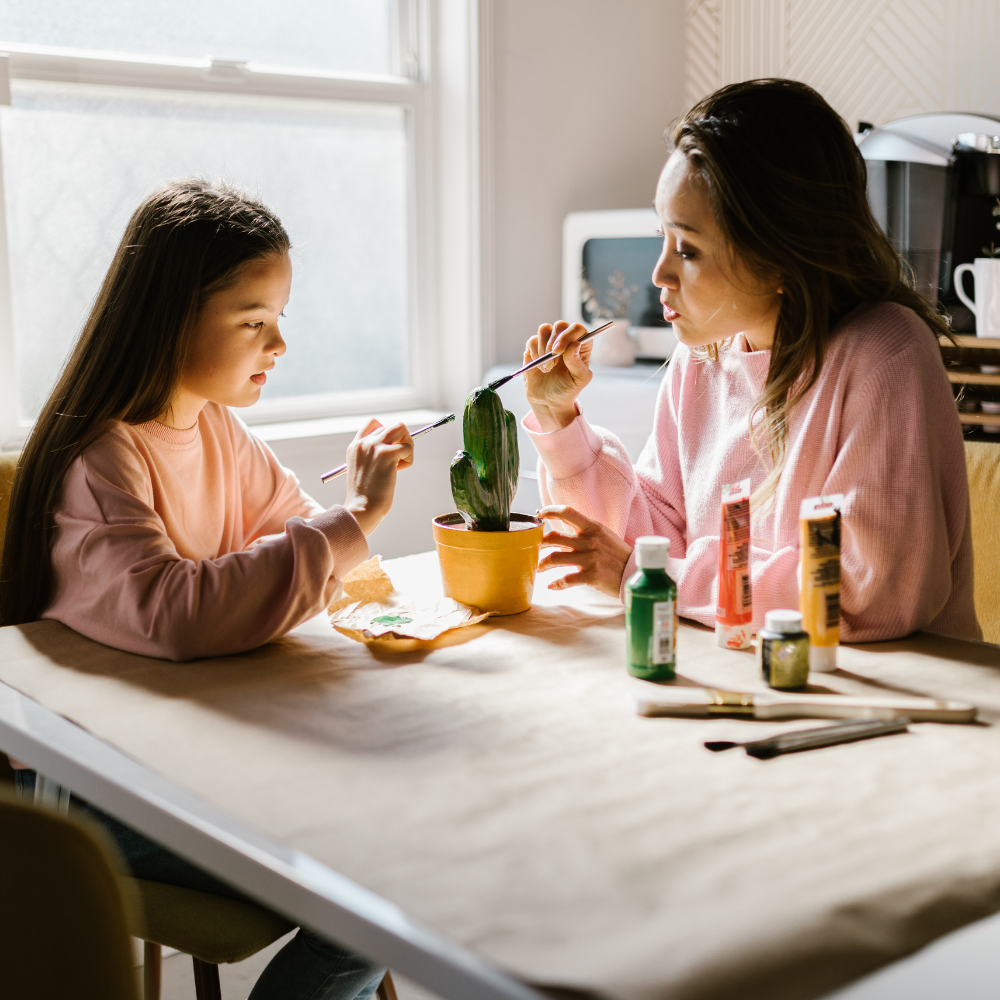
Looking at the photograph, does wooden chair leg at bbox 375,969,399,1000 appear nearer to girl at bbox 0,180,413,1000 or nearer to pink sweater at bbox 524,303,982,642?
girl at bbox 0,180,413,1000

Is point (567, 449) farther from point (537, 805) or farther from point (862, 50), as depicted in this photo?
point (862, 50)

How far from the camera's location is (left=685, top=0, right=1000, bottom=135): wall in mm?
2348

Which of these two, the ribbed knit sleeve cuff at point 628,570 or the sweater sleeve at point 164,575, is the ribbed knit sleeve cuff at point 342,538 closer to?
the sweater sleeve at point 164,575

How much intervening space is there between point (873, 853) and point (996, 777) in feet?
0.56

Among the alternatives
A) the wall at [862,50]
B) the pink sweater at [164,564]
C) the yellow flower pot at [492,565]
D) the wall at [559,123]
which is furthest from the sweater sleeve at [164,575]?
the wall at [862,50]

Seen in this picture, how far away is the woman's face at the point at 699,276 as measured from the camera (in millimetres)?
1215

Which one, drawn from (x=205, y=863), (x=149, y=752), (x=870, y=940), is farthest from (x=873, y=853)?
(x=149, y=752)

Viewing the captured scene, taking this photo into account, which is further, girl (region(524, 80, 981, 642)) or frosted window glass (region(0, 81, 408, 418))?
frosted window glass (region(0, 81, 408, 418))

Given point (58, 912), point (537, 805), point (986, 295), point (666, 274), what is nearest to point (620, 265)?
point (986, 295)

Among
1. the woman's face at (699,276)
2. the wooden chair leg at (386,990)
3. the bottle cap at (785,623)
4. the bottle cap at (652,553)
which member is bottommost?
the wooden chair leg at (386,990)

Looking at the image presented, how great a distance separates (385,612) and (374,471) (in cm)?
16

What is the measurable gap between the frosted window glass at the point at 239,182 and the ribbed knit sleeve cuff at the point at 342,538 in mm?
839

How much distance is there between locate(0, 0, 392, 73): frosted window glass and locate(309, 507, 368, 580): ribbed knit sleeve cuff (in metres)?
1.50

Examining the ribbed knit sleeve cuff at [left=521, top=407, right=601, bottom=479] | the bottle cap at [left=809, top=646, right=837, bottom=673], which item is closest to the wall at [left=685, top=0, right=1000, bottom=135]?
the ribbed knit sleeve cuff at [left=521, top=407, right=601, bottom=479]
